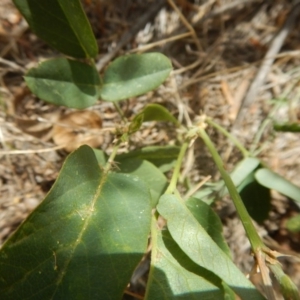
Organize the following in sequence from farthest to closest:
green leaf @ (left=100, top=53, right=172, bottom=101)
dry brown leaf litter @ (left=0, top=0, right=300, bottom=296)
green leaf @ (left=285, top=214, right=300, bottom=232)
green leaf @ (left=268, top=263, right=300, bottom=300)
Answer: dry brown leaf litter @ (left=0, top=0, right=300, bottom=296)
green leaf @ (left=285, top=214, right=300, bottom=232)
green leaf @ (left=100, top=53, right=172, bottom=101)
green leaf @ (left=268, top=263, right=300, bottom=300)

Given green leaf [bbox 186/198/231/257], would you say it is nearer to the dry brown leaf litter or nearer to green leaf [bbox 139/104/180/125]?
green leaf [bbox 139/104/180/125]

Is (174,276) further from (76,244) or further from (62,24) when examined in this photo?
(62,24)

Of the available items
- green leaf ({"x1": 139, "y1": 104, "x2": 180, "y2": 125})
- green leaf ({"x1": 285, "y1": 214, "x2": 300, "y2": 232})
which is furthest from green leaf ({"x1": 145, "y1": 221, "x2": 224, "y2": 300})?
green leaf ({"x1": 285, "y1": 214, "x2": 300, "y2": 232})

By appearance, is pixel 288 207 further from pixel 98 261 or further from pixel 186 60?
pixel 98 261

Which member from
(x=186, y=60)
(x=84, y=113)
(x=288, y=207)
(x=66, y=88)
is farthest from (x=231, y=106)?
(x=66, y=88)

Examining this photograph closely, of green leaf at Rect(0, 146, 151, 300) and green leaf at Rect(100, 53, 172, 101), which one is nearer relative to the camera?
green leaf at Rect(0, 146, 151, 300)

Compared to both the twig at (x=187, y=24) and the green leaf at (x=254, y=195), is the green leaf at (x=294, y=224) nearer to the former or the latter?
the green leaf at (x=254, y=195)

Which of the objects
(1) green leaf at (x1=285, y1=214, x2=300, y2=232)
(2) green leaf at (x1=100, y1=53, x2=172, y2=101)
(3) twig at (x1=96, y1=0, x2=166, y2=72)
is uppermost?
(3) twig at (x1=96, y1=0, x2=166, y2=72)
